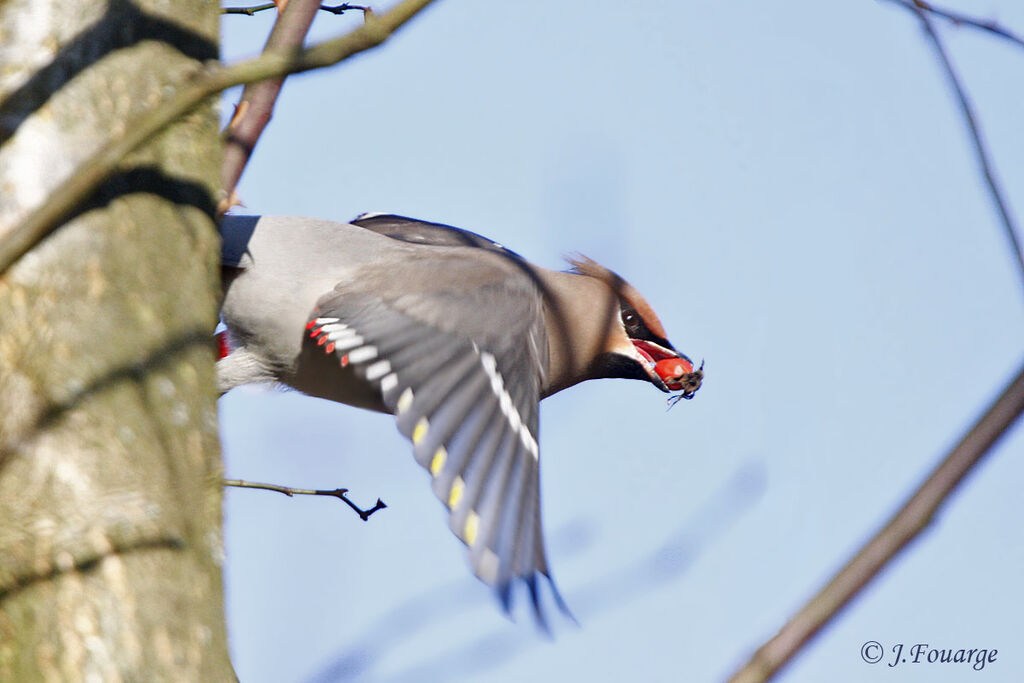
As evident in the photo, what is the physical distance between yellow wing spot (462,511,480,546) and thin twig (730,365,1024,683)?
1477 millimetres

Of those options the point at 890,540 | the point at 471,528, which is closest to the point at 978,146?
the point at 890,540

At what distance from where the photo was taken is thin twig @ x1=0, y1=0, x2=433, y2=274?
134 cm

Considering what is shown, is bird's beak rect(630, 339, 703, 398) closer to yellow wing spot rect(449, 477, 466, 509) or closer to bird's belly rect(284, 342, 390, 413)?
bird's belly rect(284, 342, 390, 413)

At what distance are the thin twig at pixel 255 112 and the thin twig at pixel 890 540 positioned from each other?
5.79 ft

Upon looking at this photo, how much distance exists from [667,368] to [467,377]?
4.12 ft

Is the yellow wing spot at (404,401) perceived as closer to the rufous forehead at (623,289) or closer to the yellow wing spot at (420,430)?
the yellow wing spot at (420,430)

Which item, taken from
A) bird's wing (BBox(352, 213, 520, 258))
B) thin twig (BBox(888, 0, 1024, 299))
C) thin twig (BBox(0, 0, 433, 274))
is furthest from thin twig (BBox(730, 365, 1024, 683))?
bird's wing (BBox(352, 213, 520, 258))

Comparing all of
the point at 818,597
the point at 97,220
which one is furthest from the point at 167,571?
the point at 818,597

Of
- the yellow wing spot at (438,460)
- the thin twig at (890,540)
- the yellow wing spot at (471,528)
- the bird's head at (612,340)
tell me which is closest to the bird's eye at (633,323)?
the bird's head at (612,340)

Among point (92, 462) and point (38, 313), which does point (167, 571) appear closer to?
point (92, 462)

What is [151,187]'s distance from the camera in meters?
1.82

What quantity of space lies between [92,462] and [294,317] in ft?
5.40

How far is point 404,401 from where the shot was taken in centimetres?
282

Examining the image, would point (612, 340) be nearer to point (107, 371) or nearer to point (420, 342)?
point (420, 342)
